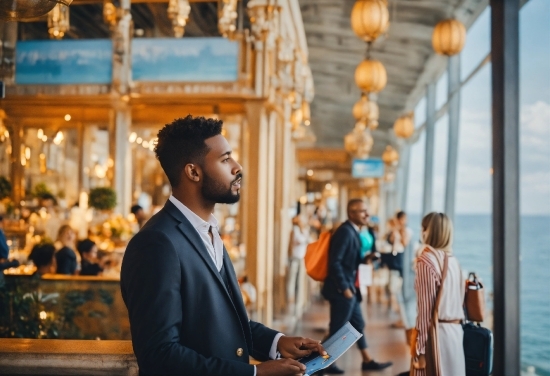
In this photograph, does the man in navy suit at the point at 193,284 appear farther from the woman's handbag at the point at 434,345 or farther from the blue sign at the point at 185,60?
the blue sign at the point at 185,60

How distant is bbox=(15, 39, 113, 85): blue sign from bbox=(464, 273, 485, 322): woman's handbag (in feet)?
20.7

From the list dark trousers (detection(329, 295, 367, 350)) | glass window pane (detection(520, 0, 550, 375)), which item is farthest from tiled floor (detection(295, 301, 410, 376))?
glass window pane (detection(520, 0, 550, 375))

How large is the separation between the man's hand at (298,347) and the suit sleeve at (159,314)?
270mm

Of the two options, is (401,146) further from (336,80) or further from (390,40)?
(390,40)

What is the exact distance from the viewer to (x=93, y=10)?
1194 centimetres

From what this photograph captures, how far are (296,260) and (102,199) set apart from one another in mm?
3174

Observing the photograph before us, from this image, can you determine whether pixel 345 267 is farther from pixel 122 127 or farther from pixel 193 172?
pixel 122 127

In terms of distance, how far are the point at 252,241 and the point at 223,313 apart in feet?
22.4

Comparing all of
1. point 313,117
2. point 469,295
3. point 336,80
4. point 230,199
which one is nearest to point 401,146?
point 313,117

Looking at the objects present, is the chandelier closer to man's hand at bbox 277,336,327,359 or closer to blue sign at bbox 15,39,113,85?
man's hand at bbox 277,336,327,359

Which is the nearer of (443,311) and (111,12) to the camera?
(443,311)

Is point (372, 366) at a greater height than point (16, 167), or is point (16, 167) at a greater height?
point (16, 167)

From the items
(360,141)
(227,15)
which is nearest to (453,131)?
(360,141)

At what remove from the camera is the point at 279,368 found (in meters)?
1.97
